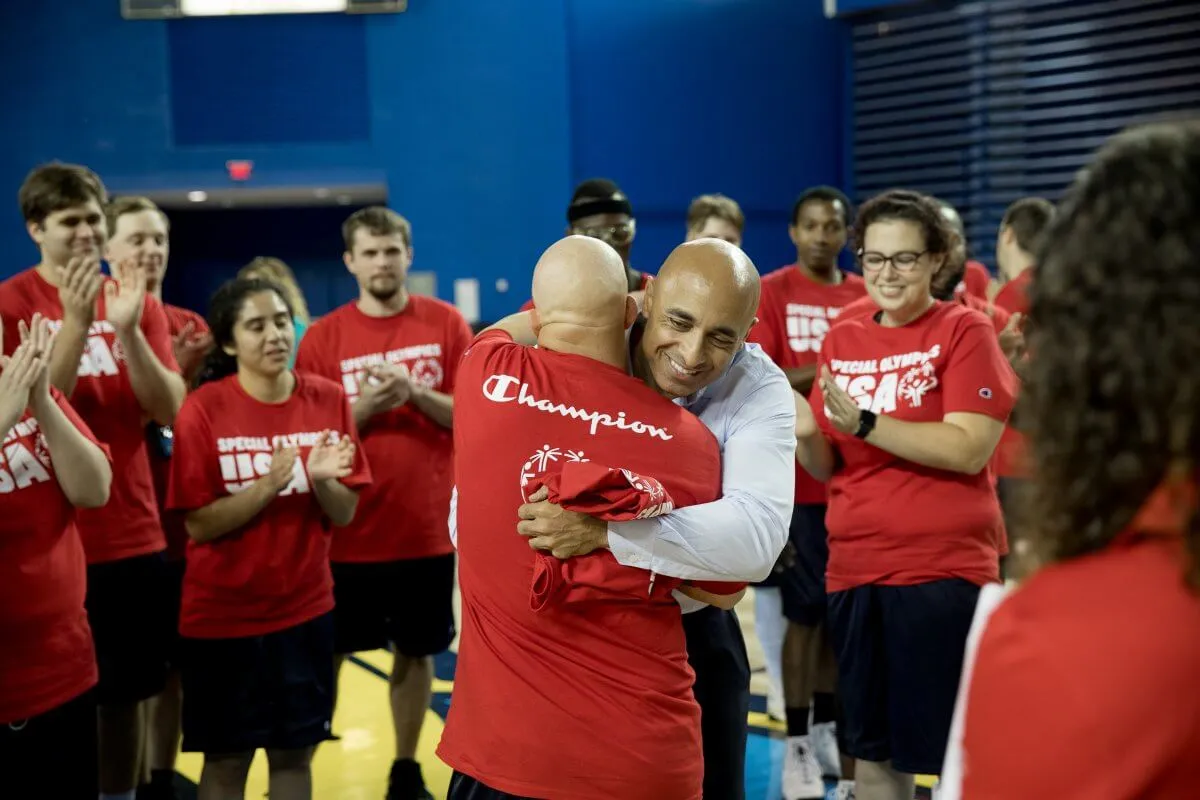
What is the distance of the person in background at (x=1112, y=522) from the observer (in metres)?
0.89

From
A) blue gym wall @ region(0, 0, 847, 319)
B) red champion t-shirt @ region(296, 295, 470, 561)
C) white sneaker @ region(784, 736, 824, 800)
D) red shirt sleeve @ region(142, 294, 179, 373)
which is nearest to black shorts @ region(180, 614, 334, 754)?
red champion t-shirt @ region(296, 295, 470, 561)

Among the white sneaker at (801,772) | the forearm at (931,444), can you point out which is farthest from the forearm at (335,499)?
the white sneaker at (801,772)

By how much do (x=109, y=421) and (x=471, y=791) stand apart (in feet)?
7.65

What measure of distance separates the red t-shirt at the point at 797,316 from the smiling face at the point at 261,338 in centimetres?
181

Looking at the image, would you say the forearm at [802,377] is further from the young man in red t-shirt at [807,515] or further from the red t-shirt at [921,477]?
the red t-shirt at [921,477]

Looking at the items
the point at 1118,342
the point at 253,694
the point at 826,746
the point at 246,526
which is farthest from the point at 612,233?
the point at 1118,342

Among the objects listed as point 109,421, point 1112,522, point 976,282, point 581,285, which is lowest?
point 109,421

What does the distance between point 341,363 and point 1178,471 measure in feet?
11.7

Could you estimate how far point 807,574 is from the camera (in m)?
4.12

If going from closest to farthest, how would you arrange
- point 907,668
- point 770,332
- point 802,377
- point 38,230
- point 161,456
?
point 907,668 < point 38,230 < point 161,456 < point 802,377 < point 770,332

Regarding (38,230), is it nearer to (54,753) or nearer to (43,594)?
(43,594)

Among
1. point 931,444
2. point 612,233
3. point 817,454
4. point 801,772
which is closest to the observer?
point 931,444

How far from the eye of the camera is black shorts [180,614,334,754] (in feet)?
10.5

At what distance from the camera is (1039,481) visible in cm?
101
